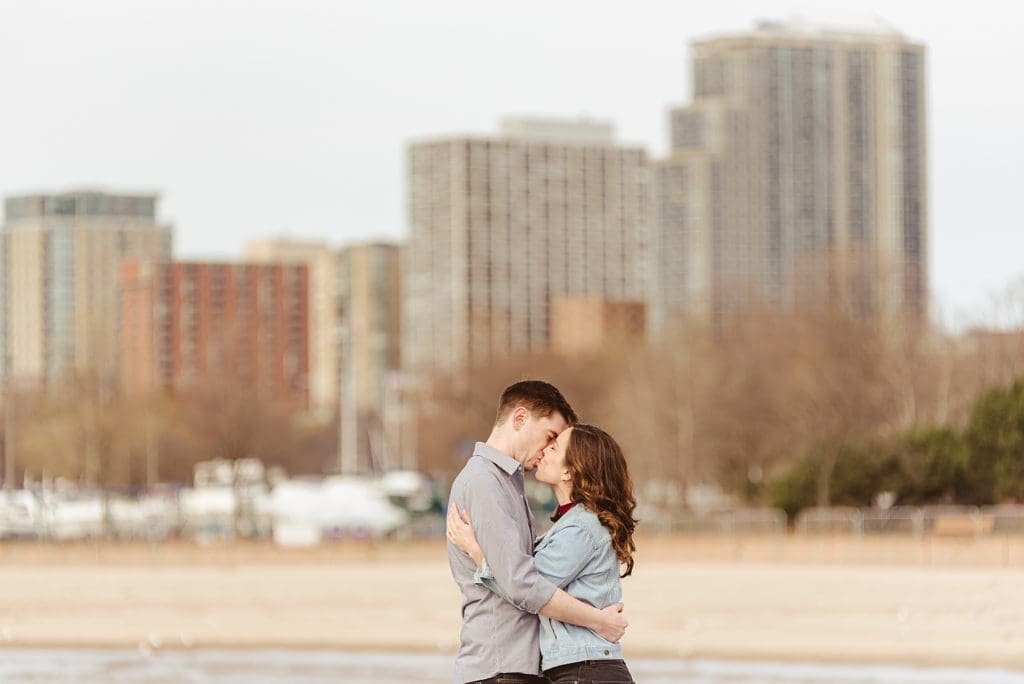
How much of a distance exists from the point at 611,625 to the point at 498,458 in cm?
69

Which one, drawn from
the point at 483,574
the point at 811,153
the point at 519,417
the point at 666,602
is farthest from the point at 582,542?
the point at 811,153

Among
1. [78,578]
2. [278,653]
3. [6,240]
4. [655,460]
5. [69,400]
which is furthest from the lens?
[6,240]

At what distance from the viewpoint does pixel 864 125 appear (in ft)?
634

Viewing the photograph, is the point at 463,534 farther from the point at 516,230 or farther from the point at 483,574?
the point at 516,230

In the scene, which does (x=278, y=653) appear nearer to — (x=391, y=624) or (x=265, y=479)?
(x=391, y=624)

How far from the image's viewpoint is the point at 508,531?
675cm

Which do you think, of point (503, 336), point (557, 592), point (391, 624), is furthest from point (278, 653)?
point (503, 336)

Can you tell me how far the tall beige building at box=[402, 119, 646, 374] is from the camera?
18062cm

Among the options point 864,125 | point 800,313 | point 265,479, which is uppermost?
point 864,125

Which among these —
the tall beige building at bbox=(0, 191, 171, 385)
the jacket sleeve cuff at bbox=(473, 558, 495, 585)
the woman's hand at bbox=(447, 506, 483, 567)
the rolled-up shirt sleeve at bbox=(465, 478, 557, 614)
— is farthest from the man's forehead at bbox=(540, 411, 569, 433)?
the tall beige building at bbox=(0, 191, 171, 385)

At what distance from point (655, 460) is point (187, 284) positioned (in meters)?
114

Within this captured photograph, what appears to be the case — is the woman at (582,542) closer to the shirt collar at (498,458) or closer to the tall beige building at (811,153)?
the shirt collar at (498,458)

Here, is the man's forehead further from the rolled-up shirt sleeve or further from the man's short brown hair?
the rolled-up shirt sleeve

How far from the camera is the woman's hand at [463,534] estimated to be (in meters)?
6.86
